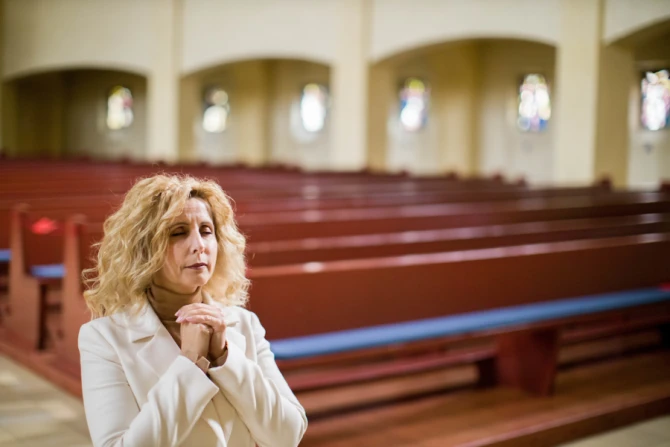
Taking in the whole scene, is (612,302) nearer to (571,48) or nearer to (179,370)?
(179,370)

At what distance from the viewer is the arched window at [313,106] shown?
1708cm

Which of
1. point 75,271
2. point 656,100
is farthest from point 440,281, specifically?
point 656,100

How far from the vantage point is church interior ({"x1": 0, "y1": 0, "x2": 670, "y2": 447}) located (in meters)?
3.44

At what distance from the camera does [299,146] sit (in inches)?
676

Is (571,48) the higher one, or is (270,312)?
(571,48)

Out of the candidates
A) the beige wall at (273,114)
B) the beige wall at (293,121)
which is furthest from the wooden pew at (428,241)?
the beige wall at (273,114)

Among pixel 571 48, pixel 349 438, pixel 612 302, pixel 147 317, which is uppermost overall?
pixel 571 48

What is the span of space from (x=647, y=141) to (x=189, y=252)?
12.3 meters

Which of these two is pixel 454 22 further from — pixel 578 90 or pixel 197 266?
pixel 197 266

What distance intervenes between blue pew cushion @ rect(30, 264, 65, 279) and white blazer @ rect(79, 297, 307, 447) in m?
2.58

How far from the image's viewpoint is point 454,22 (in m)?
11.6

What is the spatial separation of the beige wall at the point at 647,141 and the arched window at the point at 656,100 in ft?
0.27

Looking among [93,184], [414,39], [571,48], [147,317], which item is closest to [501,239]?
[147,317]

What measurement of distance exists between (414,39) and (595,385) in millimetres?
8904
